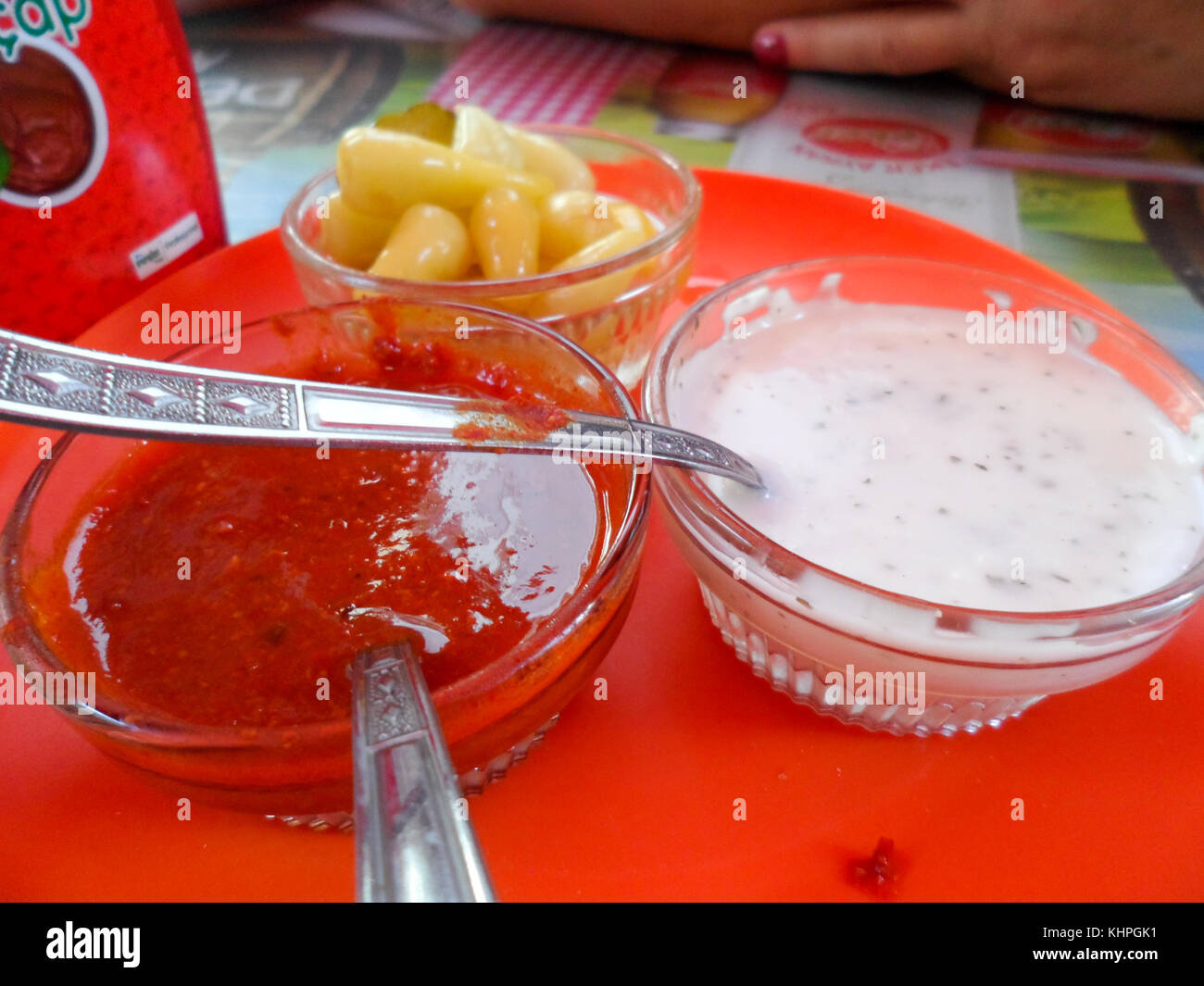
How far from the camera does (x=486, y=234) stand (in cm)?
135

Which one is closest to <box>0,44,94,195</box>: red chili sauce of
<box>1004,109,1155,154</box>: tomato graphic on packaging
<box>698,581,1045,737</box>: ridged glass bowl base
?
<box>698,581,1045,737</box>: ridged glass bowl base

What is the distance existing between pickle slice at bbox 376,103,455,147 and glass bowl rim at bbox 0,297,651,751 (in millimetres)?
589

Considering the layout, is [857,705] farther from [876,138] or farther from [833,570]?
[876,138]

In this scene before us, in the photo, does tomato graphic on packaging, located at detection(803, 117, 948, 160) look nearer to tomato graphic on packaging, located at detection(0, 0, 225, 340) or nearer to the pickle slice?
the pickle slice

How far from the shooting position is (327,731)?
2.55 ft

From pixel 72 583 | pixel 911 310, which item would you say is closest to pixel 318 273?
pixel 72 583

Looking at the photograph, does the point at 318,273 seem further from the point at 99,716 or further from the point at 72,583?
the point at 99,716

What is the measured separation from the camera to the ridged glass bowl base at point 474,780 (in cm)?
91

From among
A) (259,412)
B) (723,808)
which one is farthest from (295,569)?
(723,808)

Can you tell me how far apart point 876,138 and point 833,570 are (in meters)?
2.11

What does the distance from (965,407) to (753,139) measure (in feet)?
5.37

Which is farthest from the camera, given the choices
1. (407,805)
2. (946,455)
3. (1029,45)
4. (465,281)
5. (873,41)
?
(873,41)

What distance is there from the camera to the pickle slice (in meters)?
1.48

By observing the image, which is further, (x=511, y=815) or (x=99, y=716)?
(x=511, y=815)
